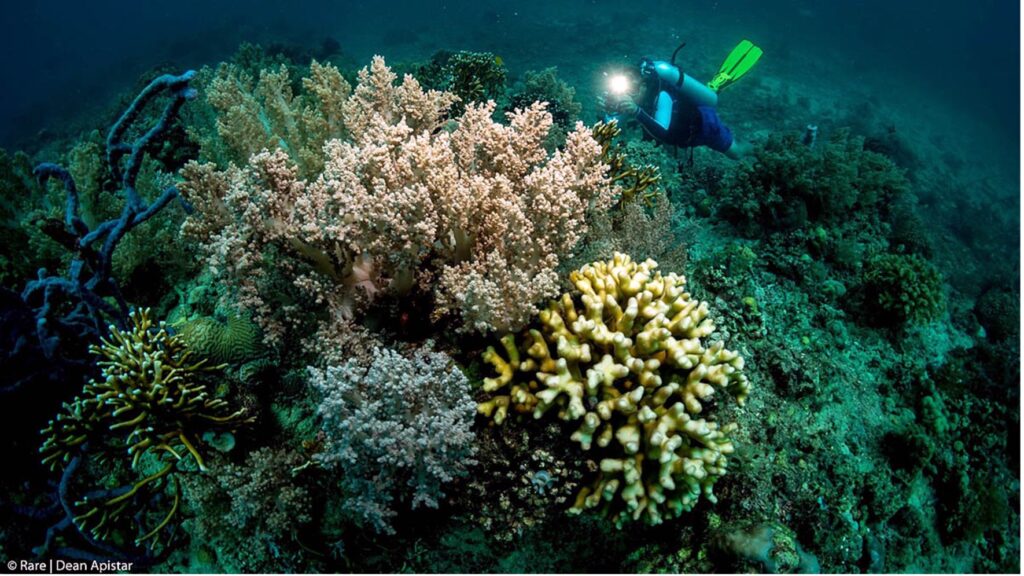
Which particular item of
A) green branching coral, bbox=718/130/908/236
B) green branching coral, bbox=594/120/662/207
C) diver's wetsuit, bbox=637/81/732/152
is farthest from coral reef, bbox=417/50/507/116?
green branching coral, bbox=718/130/908/236

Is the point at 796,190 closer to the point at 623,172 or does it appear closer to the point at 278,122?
the point at 623,172

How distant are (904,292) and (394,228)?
570cm

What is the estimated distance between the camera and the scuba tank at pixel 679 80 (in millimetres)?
8812

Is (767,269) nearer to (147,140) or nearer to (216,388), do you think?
(216,388)

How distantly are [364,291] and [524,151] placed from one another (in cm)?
166

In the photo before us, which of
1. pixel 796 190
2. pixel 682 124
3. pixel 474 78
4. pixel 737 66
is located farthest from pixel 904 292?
pixel 737 66

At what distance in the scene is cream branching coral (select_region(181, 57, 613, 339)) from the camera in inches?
113

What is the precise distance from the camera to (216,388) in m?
3.49

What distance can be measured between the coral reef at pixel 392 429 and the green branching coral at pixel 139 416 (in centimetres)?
110

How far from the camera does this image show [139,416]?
305 cm

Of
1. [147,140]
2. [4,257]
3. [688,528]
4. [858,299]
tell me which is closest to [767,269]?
[858,299]

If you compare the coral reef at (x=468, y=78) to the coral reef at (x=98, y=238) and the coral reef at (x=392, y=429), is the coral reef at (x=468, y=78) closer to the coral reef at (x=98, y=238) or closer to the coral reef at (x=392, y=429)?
the coral reef at (x=98, y=238)

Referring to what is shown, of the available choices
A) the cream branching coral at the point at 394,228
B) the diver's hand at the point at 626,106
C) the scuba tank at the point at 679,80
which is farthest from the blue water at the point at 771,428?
the diver's hand at the point at 626,106

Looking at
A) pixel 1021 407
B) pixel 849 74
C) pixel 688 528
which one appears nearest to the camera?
pixel 688 528
